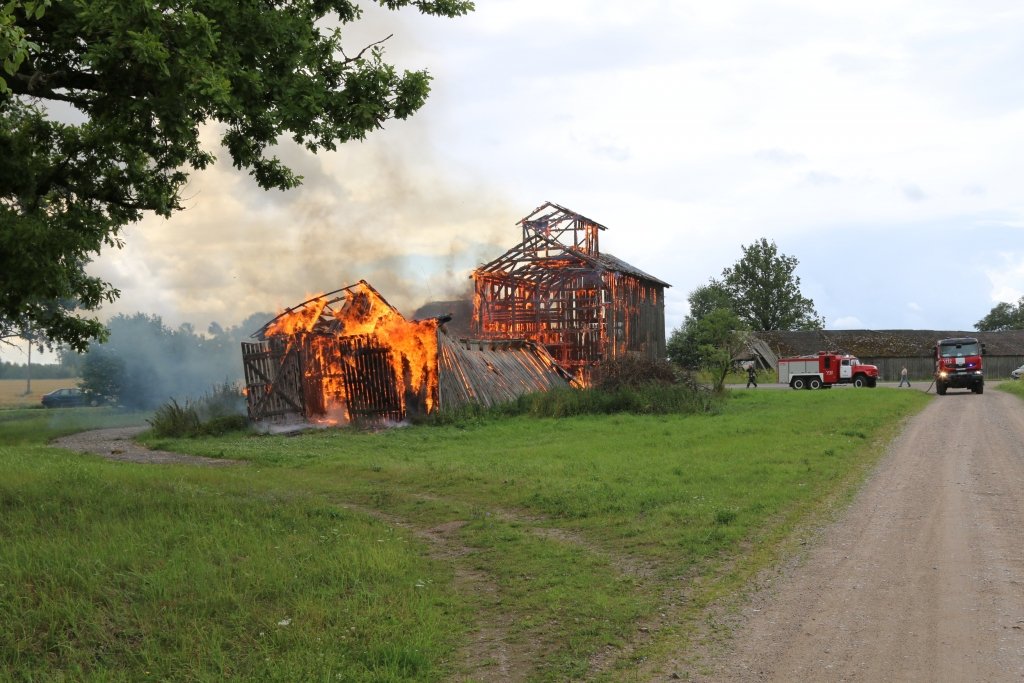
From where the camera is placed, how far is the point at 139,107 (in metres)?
9.69

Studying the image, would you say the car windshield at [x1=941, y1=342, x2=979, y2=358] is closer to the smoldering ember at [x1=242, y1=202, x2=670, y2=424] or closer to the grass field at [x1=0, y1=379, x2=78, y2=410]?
the smoldering ember at [x1=242, y1=202, x2=670, y2=424]

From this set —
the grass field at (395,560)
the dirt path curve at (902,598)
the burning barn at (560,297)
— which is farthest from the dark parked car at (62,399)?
the dirt path curve at (902,598)

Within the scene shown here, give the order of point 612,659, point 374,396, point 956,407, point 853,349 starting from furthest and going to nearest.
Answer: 1. point 853,349
2. point 956,407
3. point 374,396
4. point 612,659

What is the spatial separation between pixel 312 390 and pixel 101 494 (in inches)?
603

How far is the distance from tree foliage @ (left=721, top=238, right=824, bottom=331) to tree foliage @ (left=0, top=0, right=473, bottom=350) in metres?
92.8

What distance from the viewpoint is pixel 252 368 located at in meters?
28.0

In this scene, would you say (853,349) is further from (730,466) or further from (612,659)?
(612,659)

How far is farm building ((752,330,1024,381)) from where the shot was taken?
3049 inches

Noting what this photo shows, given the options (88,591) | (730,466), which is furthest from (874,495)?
(88,591)

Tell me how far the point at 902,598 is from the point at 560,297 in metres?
36.7

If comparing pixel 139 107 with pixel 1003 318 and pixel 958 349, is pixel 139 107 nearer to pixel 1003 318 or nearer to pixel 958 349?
pixel 958 349

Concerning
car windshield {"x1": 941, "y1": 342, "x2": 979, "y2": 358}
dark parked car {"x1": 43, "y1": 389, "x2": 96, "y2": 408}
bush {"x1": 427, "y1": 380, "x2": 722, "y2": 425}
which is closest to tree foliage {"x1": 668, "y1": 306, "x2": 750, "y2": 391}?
bush {"x1": 427, "y1": 380, "x2": 722, "y2": 425}

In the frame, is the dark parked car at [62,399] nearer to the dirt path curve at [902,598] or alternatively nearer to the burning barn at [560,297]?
the burning barn at [560,297]

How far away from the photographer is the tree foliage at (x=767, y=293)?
101312 mm
